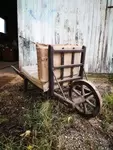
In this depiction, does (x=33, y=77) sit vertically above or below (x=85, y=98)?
above

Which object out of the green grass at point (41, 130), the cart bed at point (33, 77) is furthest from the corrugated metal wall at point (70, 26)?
the green grass at point (41, 130)

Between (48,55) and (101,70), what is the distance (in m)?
→ 2.89

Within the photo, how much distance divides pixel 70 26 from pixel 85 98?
263 cm

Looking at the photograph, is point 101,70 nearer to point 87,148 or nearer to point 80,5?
point 80,5

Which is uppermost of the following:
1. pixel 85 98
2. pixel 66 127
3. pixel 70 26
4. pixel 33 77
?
pixel 70 26

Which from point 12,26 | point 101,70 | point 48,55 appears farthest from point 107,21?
point 12,26

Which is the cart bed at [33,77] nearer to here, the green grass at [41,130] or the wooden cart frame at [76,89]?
the wooden cart frame at [76,89]

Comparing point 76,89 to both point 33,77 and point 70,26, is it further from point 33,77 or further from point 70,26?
point 70,26

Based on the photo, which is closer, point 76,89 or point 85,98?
point 85,98

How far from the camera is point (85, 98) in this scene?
276 cm

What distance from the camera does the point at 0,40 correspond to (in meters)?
8.75

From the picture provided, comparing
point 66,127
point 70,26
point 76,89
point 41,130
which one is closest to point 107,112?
point 76,89

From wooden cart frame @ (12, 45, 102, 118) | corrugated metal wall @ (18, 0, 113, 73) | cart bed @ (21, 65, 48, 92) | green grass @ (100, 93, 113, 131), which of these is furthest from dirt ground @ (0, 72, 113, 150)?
corrugated metal wall @ (18, 0, 113, 73)

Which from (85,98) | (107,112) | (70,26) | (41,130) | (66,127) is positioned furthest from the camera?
(70,26)
